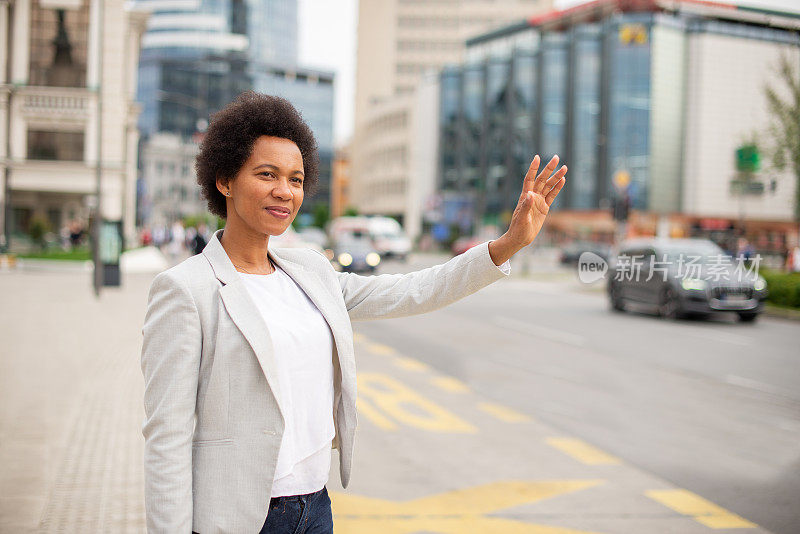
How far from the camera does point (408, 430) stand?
22.3 ft

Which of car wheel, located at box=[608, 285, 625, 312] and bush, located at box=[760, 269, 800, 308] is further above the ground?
bush, located at box=[760, 269, 800, 308]

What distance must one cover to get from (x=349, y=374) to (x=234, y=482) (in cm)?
45

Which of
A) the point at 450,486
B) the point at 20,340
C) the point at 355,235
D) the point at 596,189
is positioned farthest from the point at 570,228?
the point at 450,486

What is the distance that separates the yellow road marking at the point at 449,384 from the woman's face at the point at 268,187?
22.0 feet

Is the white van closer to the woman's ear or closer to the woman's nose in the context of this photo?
the woman's ear

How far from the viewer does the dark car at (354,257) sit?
24328mm

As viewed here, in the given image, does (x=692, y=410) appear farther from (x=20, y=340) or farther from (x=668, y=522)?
(x=20, y=340)

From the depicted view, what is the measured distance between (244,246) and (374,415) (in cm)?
533

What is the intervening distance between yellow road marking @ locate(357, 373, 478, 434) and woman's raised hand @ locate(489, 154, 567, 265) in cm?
475

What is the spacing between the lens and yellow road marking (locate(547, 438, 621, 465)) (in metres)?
5.99

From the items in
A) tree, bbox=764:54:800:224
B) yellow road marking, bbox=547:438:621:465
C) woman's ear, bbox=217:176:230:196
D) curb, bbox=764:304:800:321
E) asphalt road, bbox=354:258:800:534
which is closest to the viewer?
woman's ear, bbox=217:176:230:196

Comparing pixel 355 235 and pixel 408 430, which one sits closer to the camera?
pixel 408 430

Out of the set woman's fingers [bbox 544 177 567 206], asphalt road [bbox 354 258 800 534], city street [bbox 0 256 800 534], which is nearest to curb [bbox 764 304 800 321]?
asphalt road [bbox 354 258 800 534]

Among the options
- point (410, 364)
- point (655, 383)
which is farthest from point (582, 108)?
point (655, 383)
